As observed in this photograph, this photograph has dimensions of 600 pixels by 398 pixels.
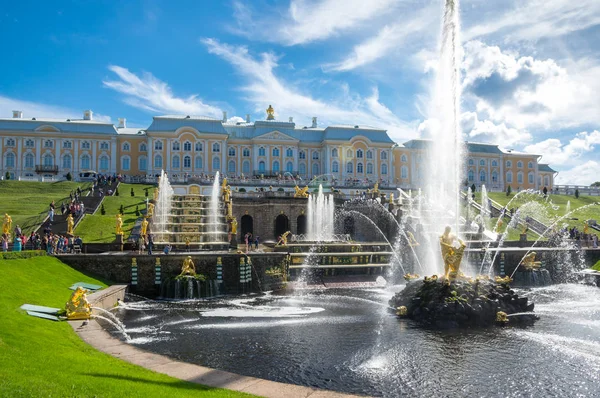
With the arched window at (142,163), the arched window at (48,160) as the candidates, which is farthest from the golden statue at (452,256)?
the arched window at (48,160)

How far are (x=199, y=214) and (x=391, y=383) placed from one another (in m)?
32.6

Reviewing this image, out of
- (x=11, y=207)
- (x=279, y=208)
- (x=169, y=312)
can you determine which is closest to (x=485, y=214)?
(x=279, y=208)

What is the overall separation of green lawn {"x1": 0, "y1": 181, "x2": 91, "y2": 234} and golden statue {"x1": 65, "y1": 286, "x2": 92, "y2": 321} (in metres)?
19.3

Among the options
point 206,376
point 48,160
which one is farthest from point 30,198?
point 206,376

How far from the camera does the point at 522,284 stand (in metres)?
31.4

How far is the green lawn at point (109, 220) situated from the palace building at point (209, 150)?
22125mm

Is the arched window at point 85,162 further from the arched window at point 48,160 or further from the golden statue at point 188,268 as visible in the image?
A: the golden statue at point 188,268

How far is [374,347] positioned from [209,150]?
62.6 m

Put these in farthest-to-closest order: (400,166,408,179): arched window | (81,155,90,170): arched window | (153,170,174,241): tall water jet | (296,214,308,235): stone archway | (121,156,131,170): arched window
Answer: (400,166,408,179): arched window
(121,156,131,170): arched window
(81,155,90,170): arched window
(296,214,308,235): stone archway
(153,170,174,241): tall water jet

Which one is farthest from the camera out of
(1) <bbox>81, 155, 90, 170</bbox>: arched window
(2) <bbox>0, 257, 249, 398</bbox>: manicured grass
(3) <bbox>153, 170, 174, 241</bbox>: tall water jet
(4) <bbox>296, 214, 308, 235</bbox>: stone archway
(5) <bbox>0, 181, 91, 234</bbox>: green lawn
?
(1) <bbox>81, 155, 90, 170</bbox>: arched window

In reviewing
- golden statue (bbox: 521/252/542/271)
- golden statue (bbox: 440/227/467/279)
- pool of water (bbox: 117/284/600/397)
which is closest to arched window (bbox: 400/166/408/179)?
golden statue (bbox: 521/252/542/271)

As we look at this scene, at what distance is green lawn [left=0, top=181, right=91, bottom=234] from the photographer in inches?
1432

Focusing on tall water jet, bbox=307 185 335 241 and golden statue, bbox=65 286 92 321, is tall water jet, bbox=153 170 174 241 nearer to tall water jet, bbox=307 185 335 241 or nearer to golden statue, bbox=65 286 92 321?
tall water jet, bbox=307 185 335 241

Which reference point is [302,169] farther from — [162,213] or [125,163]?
[162,213]
